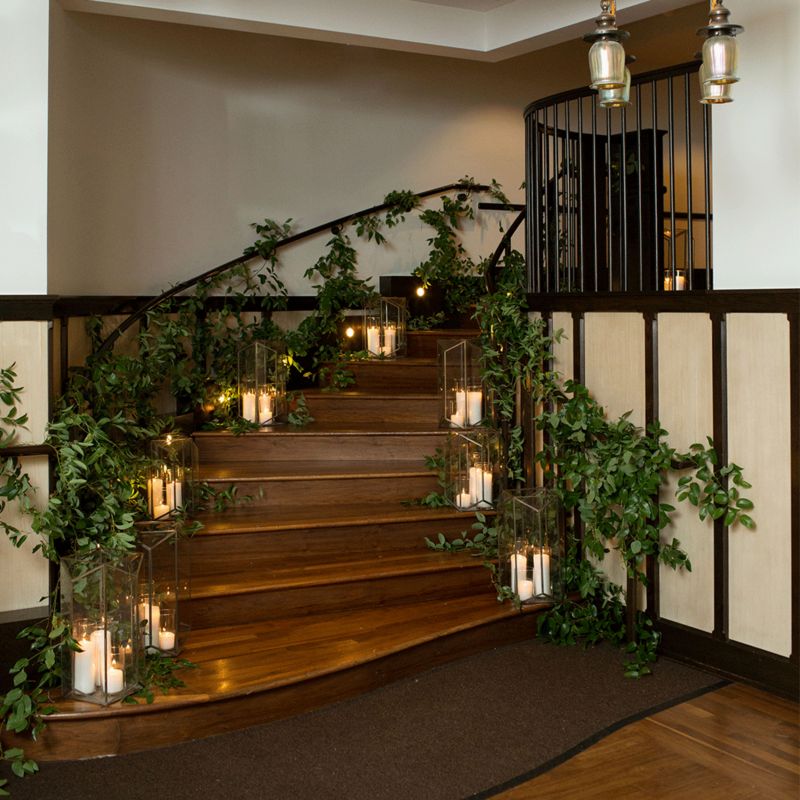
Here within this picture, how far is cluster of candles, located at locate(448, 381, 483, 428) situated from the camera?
18.2 feet

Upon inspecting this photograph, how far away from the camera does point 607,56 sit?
3076mm

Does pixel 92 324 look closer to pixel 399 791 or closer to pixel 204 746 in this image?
pixel 204 746

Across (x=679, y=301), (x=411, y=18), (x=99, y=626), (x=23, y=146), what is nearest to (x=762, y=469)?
(x=679, y=301)

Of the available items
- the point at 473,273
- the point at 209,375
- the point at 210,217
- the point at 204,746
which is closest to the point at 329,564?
the point at 204,746

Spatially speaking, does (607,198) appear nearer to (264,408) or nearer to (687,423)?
(687,423)

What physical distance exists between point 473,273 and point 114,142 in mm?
2822

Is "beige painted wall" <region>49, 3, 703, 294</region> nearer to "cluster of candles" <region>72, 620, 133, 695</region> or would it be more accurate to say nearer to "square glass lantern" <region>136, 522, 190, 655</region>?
"square glass lantern" <region>136, 522, 190, 655</region>

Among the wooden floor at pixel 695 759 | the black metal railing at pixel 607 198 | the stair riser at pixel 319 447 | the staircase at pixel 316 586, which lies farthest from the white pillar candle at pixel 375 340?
the wooden floor at pixel 695 759

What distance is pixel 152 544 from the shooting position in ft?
12.7

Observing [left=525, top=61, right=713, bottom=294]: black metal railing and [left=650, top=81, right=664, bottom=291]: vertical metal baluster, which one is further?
[left=650, top=81, right=664, bottom=291]: vertical metal baluster

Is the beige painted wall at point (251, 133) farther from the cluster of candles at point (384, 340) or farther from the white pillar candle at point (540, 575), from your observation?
the white pillar candle at point (540, 575)

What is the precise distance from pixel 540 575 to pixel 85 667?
2.08 metres

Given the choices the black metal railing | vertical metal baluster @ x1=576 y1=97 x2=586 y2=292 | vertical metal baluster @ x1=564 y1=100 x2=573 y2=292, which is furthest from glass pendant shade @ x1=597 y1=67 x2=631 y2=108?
vertical metal baluster @ x1=564 y1=100 x2=573 y2=292

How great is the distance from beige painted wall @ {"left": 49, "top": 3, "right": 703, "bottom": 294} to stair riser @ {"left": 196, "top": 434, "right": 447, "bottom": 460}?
1.14m
